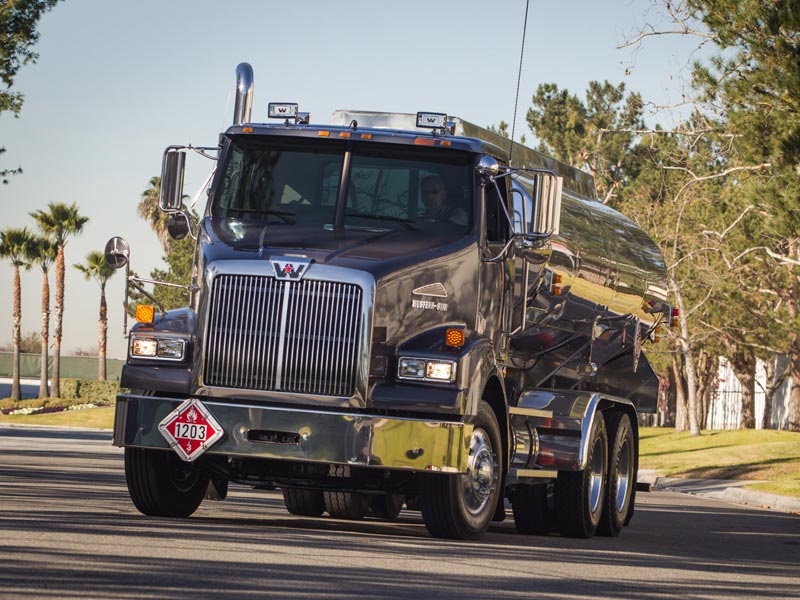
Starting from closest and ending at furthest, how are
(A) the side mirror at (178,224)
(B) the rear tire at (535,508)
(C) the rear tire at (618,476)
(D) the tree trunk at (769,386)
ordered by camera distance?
1. (A) the side mirror at (178,224)
2. (B) the rear tire at (535,508)
3. (C) the rear tire at (618,476)
4. (D) the tree trunk at (769,386)

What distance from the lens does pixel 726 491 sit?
28.8 metres

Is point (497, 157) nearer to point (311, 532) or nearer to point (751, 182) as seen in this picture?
point (311, 532)

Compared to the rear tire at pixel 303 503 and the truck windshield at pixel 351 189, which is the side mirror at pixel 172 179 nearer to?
the truck windshield at pixel 351 189

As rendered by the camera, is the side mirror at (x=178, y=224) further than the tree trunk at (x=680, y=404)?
No

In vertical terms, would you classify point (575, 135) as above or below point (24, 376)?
above

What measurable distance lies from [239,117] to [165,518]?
3793 mm

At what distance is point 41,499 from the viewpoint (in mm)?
14180

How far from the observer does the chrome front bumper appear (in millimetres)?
10992

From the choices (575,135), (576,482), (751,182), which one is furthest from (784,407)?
(576,482)

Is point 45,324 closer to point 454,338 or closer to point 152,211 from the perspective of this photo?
point 152,211

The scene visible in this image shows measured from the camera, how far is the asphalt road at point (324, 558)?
8023mm

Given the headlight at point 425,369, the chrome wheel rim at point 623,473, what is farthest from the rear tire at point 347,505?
the headlight at point 425,369

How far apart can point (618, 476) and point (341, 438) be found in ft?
19.6

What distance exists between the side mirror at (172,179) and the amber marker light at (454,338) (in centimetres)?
261
